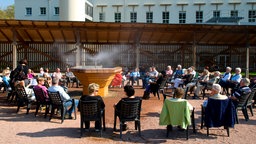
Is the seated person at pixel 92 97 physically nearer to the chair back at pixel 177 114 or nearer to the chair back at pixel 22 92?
the chair back at pixel 177 114

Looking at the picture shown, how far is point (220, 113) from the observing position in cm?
622

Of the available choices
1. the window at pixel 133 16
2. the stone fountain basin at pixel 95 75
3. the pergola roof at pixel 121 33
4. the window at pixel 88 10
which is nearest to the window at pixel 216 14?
the window at pixel 133 16

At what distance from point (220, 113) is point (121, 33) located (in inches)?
568

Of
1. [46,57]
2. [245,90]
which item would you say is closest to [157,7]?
[46,57]

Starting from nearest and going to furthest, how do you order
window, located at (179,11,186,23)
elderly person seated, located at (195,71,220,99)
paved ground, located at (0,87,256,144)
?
paved ground, located at (0,87,256,144)
elderly person seated, located at (195,71,220,99)
window, located at (179,11,186,23)

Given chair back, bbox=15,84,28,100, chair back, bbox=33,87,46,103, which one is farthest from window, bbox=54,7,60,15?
chair back, bbox=33,87,46,103

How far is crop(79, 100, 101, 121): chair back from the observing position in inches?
243

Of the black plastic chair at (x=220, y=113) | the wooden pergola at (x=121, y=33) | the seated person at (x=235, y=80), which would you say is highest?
the wooden pergola at (x=121, y=33)

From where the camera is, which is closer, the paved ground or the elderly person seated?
the paved ground

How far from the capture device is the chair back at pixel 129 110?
6207 mm

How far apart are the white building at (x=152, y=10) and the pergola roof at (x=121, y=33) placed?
1854 cm

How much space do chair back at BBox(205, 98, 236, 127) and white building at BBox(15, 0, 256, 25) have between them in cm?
3465

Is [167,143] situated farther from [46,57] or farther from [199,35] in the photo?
[46,57]

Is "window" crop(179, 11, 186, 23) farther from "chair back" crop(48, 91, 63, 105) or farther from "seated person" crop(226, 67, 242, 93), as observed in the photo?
"chair back" crop(48, 91, 63, 105)
